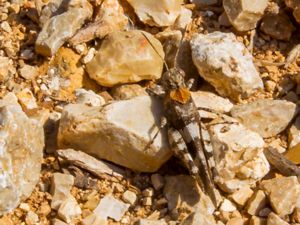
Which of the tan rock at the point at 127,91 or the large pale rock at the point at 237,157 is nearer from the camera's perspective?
the large pale rock at the point at 237,157

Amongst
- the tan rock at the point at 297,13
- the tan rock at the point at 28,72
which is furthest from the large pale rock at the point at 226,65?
the tan rock at the point at 28,72

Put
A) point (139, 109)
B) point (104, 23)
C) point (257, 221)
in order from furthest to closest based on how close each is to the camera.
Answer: point (104, 23), point (139, 109), point (257, 221)

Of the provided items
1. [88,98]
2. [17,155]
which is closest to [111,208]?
[17,155]

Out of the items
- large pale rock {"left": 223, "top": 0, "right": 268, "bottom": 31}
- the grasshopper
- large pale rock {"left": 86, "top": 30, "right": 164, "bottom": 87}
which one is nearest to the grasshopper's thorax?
the grasshopper

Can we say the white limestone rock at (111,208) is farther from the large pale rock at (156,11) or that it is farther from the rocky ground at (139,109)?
the large pale rock at (156,11)

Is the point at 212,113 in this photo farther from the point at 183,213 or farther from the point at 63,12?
the point at 63,12

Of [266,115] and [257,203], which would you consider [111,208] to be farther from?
[266,115]

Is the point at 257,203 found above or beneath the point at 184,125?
Answer: beneath
